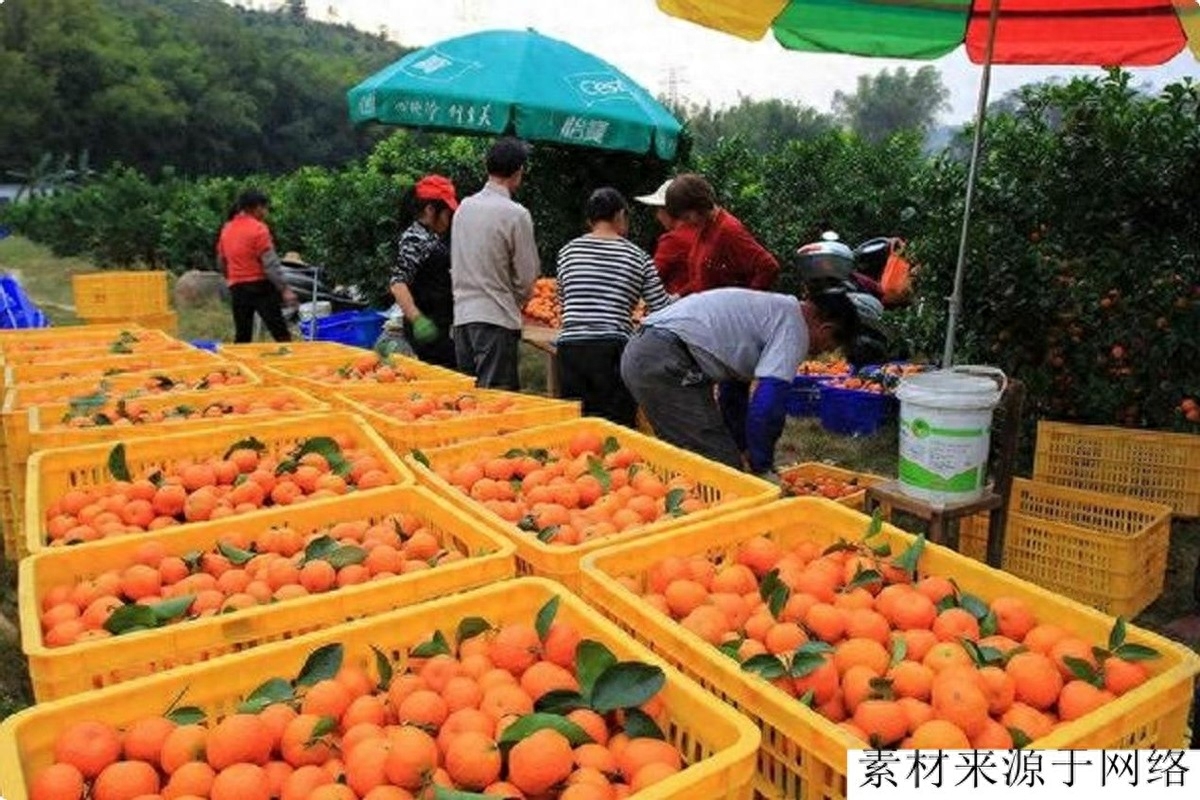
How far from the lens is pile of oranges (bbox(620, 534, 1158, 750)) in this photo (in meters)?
1.57

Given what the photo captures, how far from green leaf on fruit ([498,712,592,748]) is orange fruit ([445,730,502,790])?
0.03 meters

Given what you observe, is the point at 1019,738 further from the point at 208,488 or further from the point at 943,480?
the point at 208,488

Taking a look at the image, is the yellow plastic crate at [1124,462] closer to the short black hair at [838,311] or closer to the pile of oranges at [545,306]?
the short black hair at [838,311]

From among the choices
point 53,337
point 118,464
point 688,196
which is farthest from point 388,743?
point 53,337

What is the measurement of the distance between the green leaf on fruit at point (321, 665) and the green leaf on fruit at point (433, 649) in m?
0.15

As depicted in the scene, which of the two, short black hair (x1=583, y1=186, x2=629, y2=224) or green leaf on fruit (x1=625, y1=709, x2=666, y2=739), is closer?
green leaf on fruit (x1=625, y1=709, x2=666, y2=739)

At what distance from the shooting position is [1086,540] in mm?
3812

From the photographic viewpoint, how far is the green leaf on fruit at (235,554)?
7.45ft

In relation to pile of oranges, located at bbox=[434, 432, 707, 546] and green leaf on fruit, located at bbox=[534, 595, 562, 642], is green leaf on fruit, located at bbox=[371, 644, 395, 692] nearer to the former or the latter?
green leaf on fruit, located at bbox=[534, 595, 562, 642]

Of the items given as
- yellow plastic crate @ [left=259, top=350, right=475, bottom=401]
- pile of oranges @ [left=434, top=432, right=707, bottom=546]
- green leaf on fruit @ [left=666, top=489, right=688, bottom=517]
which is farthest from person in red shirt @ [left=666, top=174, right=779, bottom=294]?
green leaf on fruit @ [left=666, top=489, right=688, bottom=517]

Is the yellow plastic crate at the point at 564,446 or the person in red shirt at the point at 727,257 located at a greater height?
the person in red shirt at the point at 727,257

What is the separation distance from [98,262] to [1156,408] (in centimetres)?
2169

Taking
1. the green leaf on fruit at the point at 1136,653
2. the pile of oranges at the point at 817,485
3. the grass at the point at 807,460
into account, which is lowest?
the grass at the point at 807,460

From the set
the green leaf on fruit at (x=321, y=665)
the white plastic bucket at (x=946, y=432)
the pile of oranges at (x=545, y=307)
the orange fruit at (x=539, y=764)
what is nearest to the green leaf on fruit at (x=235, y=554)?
the green leaf on fruit at (x=321, y=665)
